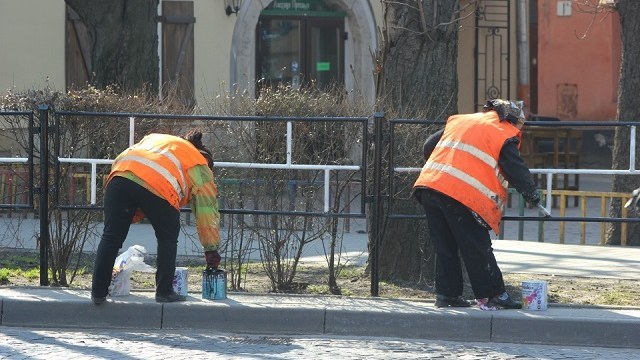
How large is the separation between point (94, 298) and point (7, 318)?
0.64m

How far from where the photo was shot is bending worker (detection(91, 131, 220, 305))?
7898mm

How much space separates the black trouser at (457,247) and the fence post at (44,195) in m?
2.71

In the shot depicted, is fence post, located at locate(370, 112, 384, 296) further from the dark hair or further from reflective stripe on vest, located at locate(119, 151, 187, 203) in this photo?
reflective stripe on vest, located at locate(119, 151, 187, 203)

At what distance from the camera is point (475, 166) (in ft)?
25.9

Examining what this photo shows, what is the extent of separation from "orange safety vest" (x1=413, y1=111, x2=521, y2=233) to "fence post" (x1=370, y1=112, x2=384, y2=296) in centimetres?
71

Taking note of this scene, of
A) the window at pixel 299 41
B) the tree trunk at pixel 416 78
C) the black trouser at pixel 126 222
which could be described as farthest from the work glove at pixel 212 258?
the window at pixel 299 41

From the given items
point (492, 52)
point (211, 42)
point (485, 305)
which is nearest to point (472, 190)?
point (485, 305)

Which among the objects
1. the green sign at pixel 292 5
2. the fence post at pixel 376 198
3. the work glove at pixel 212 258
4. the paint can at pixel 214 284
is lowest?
the paint can at pixel 214 284

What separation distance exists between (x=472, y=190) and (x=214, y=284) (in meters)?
1.87

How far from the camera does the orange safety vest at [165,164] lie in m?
7.87

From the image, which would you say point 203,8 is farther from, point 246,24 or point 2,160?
point 2,160

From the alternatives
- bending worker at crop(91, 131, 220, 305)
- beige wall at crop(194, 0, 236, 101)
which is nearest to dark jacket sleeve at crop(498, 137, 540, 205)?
bending worker at crop(91, 131, 220, 305)

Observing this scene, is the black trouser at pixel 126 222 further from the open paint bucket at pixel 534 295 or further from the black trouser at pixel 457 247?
the open paint bucket at pixel 534 295

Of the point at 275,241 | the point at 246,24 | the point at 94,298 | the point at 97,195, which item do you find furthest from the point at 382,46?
the point at 246,24
